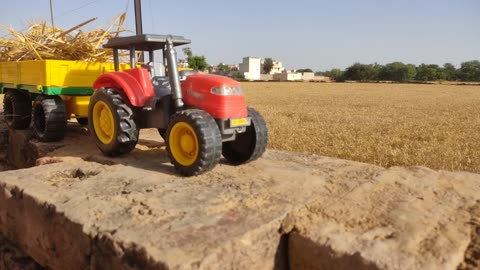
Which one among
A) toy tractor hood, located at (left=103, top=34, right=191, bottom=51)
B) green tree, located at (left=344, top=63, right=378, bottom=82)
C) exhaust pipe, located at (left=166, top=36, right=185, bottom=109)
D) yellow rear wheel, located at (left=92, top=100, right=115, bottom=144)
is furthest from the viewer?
green tree, located at (left=344, top=63, right=378, bottom=82)

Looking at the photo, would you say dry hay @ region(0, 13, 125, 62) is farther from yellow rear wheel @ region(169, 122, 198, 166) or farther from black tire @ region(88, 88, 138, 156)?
yellow rear wheel @ region(169, 122, 198, 166)

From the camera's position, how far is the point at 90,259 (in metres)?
2.46

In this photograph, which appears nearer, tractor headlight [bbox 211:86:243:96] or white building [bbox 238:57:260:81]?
tractor headlight [bbox 211:86:243:96]

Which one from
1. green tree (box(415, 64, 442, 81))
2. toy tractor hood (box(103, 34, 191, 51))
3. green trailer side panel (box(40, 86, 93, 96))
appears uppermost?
green tree (box(415, 64, 442, 81))

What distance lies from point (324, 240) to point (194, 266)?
0.79m

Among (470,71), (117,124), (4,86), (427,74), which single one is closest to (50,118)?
(117,124)

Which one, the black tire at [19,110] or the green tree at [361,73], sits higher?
the green tree at [361,73]

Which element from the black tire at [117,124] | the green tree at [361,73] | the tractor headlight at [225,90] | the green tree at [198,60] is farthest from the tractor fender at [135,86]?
the green tree at [361,73]

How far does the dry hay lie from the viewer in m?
5.93

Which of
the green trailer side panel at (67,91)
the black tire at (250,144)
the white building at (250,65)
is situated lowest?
the black tire at (250,144)

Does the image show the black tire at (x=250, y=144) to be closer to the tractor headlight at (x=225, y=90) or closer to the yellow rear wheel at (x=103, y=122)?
the tractor headlight at (x=225, y=90)

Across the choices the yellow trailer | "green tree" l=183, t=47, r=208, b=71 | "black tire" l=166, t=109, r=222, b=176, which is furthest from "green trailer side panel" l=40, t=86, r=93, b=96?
"green tree" l=183, t=47, r=208, b=71

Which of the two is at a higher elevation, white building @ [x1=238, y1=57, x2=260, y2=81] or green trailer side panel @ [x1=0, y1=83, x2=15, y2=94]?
white building @ [x1=238, y1=57, x2=260, y2=81]

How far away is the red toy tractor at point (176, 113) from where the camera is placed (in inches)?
139
